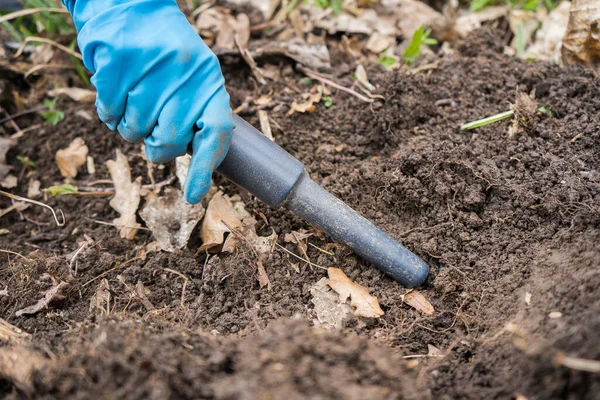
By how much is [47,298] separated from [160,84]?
1037 mm

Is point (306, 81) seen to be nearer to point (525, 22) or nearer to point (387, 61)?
point (387, 61)

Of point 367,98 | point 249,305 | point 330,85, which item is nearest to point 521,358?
point 249,305

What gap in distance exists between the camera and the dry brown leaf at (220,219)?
7.82 feet

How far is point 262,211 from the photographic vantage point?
252cm

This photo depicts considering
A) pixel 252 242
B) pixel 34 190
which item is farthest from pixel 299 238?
pixel 34 190

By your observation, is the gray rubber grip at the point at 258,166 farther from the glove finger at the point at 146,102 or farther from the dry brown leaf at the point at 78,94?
the dry brown leaf at the point at 78,94

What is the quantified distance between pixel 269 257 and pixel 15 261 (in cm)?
124

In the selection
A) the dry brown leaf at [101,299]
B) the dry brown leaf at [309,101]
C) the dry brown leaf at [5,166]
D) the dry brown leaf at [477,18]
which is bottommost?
the dry brown leaf at [5,166]

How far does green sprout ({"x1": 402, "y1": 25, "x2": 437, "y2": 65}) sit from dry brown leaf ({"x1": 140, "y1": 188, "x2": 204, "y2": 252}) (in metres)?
1.62

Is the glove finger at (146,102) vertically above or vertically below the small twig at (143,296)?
above

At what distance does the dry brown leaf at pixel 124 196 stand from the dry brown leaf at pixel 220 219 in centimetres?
40

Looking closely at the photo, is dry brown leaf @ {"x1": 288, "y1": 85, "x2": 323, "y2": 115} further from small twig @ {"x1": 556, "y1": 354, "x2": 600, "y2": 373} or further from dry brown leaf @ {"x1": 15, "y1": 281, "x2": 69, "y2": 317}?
small twig @ {"x1": 556, "y1": 354, "x2": 600, "y2": 373}

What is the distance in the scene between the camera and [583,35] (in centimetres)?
279

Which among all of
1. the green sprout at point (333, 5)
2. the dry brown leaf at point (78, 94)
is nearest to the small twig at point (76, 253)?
the dry brown leaf at point (78, 94)
